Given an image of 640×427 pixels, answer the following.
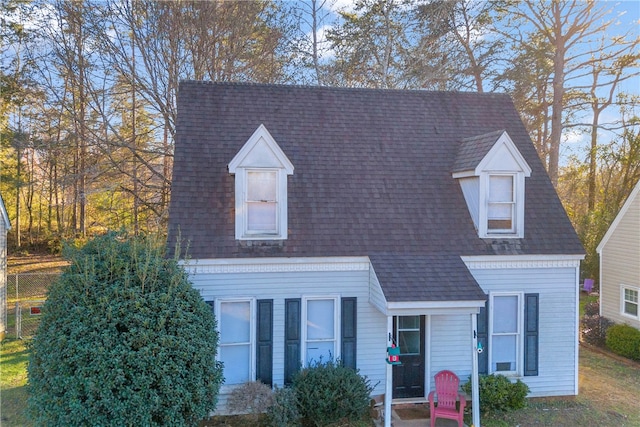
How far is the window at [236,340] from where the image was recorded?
9148 millimetres

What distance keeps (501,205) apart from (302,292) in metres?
5.13

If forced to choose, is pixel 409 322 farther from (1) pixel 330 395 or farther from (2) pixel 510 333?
(1) pixel 330 395

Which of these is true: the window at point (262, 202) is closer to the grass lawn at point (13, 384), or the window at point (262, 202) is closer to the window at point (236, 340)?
the window at point (236, 340)

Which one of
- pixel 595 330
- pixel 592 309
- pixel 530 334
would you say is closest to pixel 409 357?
pixel 530 334

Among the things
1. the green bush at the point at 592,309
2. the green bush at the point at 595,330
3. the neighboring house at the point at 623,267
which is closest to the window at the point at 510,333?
the neighboring house at the point at 623,267

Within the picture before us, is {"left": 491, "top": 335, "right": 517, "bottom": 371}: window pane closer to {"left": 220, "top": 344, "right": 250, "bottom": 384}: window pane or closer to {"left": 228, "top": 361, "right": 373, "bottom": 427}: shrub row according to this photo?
{"left": 228, "top": 361, "right": 373, "bottom": 427}: shrub row

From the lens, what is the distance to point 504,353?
9.92 m

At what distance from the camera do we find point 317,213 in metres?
9.77

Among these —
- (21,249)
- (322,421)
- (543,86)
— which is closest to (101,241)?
(322,421)

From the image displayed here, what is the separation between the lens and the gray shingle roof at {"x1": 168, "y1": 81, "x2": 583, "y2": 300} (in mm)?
9359

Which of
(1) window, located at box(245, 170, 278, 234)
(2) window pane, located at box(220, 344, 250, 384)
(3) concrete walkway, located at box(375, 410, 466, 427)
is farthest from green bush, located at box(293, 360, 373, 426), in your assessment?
(1) window, located at box(245, 170, 278, 234)

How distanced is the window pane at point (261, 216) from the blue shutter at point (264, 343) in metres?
1.60

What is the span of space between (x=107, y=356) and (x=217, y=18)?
50.7 ft

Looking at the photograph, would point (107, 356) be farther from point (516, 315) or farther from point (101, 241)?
point (516, 315)
